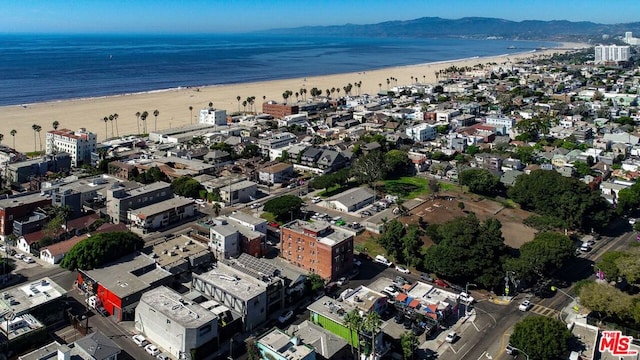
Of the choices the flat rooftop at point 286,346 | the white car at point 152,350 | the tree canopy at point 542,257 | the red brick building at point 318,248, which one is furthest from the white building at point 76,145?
the tree canopy at point 542,257

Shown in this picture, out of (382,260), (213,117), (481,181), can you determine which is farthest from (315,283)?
(213,117)

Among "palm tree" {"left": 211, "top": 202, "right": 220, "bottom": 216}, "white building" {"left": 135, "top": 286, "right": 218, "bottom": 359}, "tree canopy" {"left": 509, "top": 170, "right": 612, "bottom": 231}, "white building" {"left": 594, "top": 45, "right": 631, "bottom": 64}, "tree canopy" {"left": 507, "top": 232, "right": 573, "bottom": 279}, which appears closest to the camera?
"white building" {"left": 135, "top": 286, "right": 218, "bottom": 359}

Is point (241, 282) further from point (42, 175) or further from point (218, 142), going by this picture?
point (218, 142)

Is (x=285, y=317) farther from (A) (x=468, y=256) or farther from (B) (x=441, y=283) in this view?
(A) (x=468, y=256)

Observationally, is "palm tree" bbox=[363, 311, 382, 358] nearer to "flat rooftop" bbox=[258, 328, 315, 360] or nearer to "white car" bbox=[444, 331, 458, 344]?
"flat rooftop" bbox=[258, 328, 315, 360]

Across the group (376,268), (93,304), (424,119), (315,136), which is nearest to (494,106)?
(424,119)

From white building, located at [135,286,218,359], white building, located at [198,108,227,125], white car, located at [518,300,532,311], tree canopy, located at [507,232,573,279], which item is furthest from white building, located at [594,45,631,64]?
white building, located at [135,286,218,359]

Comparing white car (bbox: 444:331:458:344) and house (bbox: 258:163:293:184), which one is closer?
white car (bbox: 444:331:458:344)

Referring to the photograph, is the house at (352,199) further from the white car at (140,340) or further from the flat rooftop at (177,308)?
the white car at (140,340)

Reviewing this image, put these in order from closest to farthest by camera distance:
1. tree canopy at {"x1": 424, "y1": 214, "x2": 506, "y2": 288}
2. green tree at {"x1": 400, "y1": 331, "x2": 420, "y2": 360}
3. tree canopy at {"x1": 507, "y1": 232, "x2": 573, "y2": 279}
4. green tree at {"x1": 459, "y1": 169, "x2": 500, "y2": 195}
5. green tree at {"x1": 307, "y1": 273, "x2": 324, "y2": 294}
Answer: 1. green tree at {"x1": 400, "y1": 331, "x2": 420, "y2": 360}
2. green tree at {"x1": 307, "y1": 273, "x2": 324, "y2": 294}
3. tree canopy at {"x1": 507, "y1": 232, "x2": 573, "y2": 279}
4. tree canopy at {"x1": 424, "y1": 214, "x2": 506, "y2": 288}
5. green tree at {"x1": 459, "y1": 169, "x2": 500, "y2": 195}
